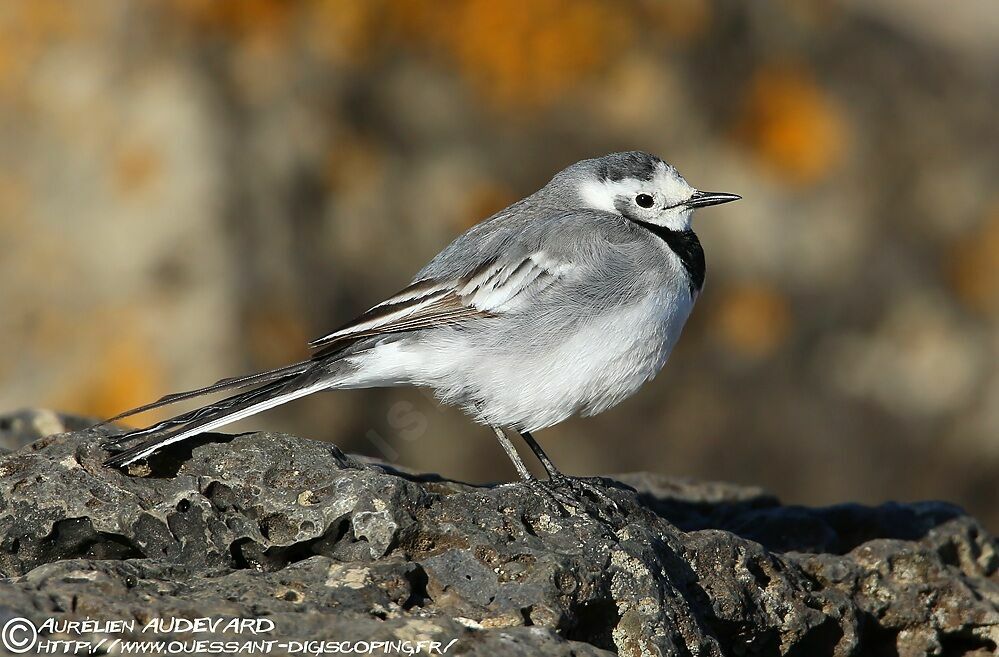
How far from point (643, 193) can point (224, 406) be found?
8.56 ft

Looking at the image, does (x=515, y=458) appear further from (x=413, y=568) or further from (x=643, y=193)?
(x=413, y=568)

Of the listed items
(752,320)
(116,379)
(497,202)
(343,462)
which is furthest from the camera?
(752,320)

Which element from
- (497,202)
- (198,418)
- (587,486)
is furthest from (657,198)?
(497,202)

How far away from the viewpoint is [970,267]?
10180 mm

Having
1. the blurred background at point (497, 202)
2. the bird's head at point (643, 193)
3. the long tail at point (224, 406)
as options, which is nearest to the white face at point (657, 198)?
the bird's head at point (643, 193)

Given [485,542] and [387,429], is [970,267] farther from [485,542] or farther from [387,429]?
[485,542]

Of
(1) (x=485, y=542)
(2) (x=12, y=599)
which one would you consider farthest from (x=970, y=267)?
(2) (x=12, y=599)

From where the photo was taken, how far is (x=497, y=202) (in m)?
9.78

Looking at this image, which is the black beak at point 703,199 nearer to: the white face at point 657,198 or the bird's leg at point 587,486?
the white face at point 657,198

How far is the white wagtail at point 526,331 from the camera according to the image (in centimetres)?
571

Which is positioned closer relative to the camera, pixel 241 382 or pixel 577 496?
pixel 577 496

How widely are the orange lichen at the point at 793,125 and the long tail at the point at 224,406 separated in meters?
5.65

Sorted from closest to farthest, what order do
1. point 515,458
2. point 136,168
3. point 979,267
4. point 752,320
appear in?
1. point 515,458
2. point 136,168
3. point 752,320
4. point 979,267

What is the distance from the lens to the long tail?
4.74 meters
